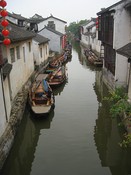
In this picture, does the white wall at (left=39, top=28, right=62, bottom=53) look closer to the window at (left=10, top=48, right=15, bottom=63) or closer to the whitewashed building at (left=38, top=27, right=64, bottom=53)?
the whitewashed building at (left=38, top=27, right=64, bottom=53)

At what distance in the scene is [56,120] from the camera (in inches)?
527

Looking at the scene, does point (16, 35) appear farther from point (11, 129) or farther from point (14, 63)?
point (11, 129)

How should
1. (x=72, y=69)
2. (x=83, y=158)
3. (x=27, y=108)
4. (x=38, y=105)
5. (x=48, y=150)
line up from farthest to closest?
(x=72, y=69) < (x=27, y=108) < (x=38, y=105) < (x=48, y=150) < (x=83, y=158)

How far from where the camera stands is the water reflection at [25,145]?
8.95 meters

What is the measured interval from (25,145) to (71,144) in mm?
2496

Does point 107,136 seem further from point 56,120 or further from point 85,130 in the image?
point 56,120

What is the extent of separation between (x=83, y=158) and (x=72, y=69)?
20443 millimetres

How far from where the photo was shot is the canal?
885 cm

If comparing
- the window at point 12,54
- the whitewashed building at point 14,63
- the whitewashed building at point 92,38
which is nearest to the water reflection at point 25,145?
the whitewashed building at point 14,63

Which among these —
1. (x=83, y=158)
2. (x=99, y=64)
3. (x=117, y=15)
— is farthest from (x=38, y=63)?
(x=83, y=158)

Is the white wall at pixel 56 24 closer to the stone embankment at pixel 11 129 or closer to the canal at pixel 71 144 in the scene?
the canal at pixel 71 144

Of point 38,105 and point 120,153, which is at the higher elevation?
point 38,105

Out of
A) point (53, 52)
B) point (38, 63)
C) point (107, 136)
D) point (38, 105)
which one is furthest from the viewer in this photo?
point (53, 52)

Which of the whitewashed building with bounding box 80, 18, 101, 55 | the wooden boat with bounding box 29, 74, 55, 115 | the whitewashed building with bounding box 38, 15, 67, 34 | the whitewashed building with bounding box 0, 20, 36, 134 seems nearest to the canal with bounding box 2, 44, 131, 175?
the wooden boat with bounding box 29, 74, 55, 115
